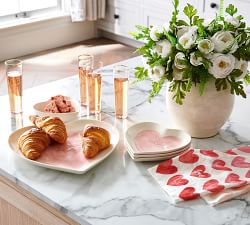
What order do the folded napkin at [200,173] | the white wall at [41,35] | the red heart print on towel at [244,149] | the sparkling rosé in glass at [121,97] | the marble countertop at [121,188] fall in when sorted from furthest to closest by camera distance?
the white wall at [41,35], the sparkling rosé in glass at [121,97], the red heart print on towel at [244,149], the folded napkin at [200,173], the marble countertop at [121,188]

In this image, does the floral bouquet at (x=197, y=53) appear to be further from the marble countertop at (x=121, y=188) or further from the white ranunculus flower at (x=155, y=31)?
the marble countertop at (x=121, y=188)

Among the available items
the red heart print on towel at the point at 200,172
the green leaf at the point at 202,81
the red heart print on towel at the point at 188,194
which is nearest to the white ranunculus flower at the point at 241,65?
the green leaf at the point at 202,81

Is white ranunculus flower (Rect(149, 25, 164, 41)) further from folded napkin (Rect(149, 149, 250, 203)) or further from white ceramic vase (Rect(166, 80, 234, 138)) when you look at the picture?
folded napkin (Rect(149, 149, 250, 203))

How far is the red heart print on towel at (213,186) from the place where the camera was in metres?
1.49

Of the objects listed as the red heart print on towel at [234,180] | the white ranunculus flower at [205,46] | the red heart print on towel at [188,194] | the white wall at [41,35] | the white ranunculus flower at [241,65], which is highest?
the white ranunculus flower at [205,46]

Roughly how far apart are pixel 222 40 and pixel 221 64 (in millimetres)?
71

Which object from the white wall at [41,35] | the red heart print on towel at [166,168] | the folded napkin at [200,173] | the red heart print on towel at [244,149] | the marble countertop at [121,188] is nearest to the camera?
the marble countertop at [121,188]

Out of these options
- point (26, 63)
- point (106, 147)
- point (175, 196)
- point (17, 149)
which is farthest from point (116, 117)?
point (26, 63)

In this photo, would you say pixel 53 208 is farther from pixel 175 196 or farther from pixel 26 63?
pixel 26 63

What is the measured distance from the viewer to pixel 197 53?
5.34 feet

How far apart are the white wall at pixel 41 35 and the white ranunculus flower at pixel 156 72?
3.19 m

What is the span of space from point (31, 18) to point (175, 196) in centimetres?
376

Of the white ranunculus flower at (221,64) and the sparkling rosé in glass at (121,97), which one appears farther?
the sparkling rosé in glass at (121,97)

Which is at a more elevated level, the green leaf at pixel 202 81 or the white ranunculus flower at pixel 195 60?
the white ranunculus flower at pixel 195 60
